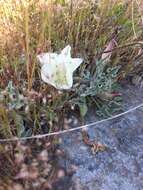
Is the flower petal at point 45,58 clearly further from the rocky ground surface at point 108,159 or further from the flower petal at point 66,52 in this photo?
the rocky ground surface at point 108,159

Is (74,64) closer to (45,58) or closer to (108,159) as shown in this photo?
(45,58)

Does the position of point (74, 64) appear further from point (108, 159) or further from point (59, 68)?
point (108, 159)

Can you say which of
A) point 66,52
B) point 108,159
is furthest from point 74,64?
point 108,159

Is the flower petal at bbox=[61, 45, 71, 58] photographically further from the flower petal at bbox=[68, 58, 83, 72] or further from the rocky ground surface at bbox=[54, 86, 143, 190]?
the rocky ground surface at bbox=[54, 86, 143, 190]

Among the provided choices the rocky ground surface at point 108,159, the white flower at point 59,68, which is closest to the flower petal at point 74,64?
the white flower at point 59,68

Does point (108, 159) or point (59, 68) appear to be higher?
point (59, 68)

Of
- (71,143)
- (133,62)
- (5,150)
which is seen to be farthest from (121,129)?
(5,150)

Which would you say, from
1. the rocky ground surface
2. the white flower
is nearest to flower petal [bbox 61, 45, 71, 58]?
the white flower
